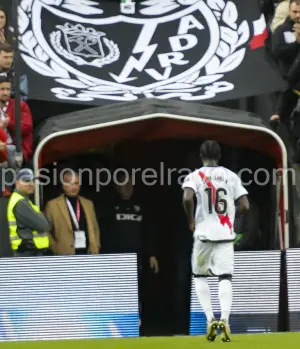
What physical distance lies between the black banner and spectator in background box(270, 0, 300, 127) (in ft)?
0.63

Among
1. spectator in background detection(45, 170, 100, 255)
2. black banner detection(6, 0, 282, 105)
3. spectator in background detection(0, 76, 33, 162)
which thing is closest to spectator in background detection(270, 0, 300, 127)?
black banner detection(6, 0, 282, 105)

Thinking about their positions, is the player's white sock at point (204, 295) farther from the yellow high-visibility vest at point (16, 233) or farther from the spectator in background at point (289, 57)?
the spectator in background at point (289, 57)

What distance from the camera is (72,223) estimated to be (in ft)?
46.8

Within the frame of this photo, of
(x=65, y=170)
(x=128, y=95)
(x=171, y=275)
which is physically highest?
Result: (x=128, y=95)

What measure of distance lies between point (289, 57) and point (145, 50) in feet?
6.43

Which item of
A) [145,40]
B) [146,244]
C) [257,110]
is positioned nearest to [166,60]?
[145,40]

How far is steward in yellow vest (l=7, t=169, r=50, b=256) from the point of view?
13328 mm

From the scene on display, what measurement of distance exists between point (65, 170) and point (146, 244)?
162cm

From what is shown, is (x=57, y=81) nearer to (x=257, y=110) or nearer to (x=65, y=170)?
(x=65, y=170)

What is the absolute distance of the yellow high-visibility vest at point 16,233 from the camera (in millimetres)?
13448

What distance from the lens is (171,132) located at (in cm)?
1503

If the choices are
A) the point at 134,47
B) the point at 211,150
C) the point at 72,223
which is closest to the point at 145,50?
the point at 134,47

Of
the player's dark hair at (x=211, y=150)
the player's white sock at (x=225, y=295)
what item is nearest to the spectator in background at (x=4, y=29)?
the player's dark hair at (x=211, y=150)

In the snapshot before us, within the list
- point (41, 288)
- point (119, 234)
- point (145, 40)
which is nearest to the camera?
point (41, 288)
